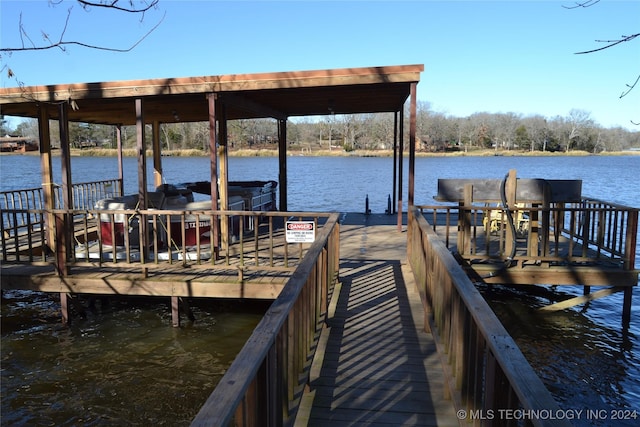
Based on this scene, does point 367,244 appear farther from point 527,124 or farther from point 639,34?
point 527,124

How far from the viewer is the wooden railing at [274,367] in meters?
1.53

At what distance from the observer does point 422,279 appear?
5.21 metres

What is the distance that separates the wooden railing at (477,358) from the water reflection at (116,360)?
3.29m

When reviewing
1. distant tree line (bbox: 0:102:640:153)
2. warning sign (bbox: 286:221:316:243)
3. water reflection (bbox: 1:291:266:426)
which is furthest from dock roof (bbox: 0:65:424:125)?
→ distant tree line (bbox: 0:102:640:153)

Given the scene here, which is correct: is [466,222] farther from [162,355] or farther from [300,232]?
[162,355]

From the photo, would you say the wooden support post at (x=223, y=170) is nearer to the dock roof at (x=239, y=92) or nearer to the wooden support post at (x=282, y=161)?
the dock roof at (x=239, y=92)

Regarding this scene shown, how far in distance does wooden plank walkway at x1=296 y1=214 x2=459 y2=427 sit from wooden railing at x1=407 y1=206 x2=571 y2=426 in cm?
33

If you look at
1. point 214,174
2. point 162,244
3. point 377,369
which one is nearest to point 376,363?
point 377,369

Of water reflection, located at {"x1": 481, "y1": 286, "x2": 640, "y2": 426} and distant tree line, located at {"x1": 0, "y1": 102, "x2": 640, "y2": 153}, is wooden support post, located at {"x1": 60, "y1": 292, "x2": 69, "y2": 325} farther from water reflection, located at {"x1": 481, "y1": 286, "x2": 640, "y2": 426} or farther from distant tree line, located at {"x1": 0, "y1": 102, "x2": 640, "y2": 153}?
distant tree line, located at {"x1": 0, "y1": 102, "x2": 640, "y2": 153}

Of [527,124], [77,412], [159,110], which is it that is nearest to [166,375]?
[77,412]

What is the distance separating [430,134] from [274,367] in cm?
9480

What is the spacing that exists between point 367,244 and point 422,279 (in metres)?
4.00

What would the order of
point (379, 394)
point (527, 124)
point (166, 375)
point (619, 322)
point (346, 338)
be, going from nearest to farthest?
point (379, 394) → point (346, 338) → point (166, 375) → point (619, 322) → point (527, 124)

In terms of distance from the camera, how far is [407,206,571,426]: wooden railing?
1614 millimetres
